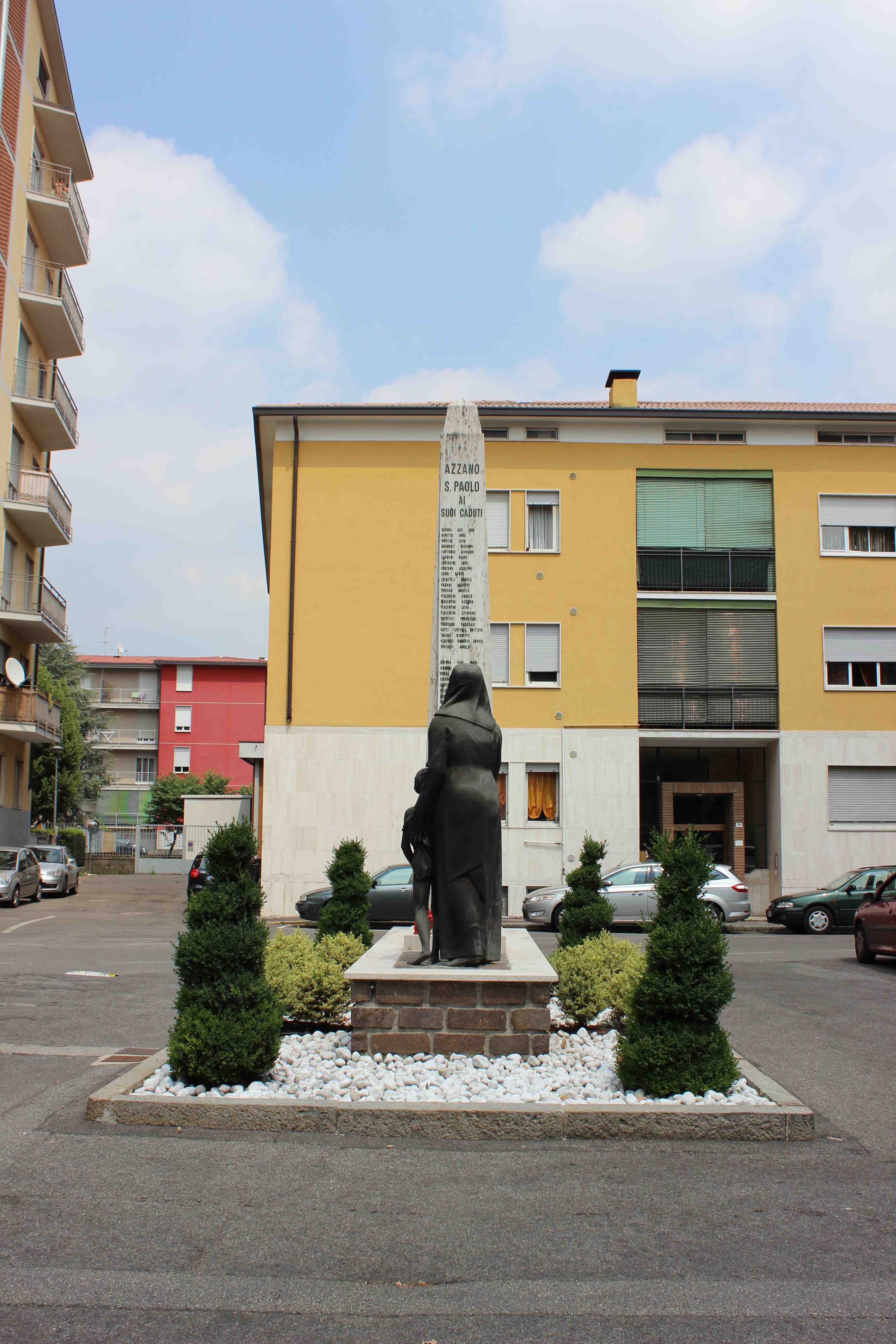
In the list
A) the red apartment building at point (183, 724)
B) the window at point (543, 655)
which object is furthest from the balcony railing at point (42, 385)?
the red apartment building at point (183, 724)

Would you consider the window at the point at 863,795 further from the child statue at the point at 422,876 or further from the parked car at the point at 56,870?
the child statue at the point at 422,876

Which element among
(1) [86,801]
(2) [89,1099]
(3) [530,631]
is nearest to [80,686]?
(1) [86,801]

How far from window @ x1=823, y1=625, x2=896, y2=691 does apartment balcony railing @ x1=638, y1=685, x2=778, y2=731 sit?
1.52 metres

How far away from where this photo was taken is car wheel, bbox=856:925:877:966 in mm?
15727

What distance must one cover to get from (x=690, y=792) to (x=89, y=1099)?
73.2 ft

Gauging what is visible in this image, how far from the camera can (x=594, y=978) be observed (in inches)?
344

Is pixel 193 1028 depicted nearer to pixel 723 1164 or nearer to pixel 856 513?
pixel 723 1164

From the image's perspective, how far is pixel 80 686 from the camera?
182 feet

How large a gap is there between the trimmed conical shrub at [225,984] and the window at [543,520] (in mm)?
20514

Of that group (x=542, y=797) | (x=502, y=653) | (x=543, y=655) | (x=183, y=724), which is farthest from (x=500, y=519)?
(x=183, y=724)

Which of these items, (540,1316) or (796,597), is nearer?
(540,1316)

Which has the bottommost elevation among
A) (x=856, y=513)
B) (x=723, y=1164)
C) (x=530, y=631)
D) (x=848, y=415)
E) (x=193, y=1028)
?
(x=723, y=1164)

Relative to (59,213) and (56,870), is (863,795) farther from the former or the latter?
(59,213)

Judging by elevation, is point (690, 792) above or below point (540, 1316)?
above
